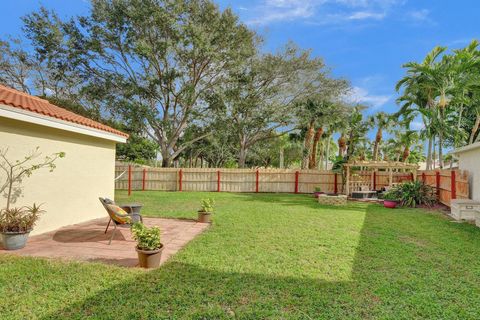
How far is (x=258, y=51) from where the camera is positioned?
22.0 m

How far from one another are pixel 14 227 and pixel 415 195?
13191 millimetres

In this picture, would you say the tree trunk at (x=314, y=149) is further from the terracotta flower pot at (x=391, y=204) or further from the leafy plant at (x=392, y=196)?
the terracotta flower pot at (x=391, y=204)

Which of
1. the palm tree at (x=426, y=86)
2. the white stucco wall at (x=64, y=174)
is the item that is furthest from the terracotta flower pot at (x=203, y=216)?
the palm tree at (x=426, y=86)

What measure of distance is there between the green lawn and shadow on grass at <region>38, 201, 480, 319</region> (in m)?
0.01

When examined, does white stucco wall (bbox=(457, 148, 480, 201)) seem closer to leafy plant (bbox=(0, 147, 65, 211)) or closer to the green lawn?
the green lawn

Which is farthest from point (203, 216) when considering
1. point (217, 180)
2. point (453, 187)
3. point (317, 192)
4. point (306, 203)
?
point (217, 180)

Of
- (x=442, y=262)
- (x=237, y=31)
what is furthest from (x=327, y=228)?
(x=237, y=31)

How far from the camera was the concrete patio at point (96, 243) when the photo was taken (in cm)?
441

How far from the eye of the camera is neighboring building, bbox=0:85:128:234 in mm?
5113

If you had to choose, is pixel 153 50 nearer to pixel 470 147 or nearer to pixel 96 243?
pixel 96 243

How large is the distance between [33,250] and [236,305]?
12.2 feet

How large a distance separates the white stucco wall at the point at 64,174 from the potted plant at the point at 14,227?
0.47 m

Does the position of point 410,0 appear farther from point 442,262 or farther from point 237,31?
point 237,31

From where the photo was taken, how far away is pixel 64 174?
6.30 meters
